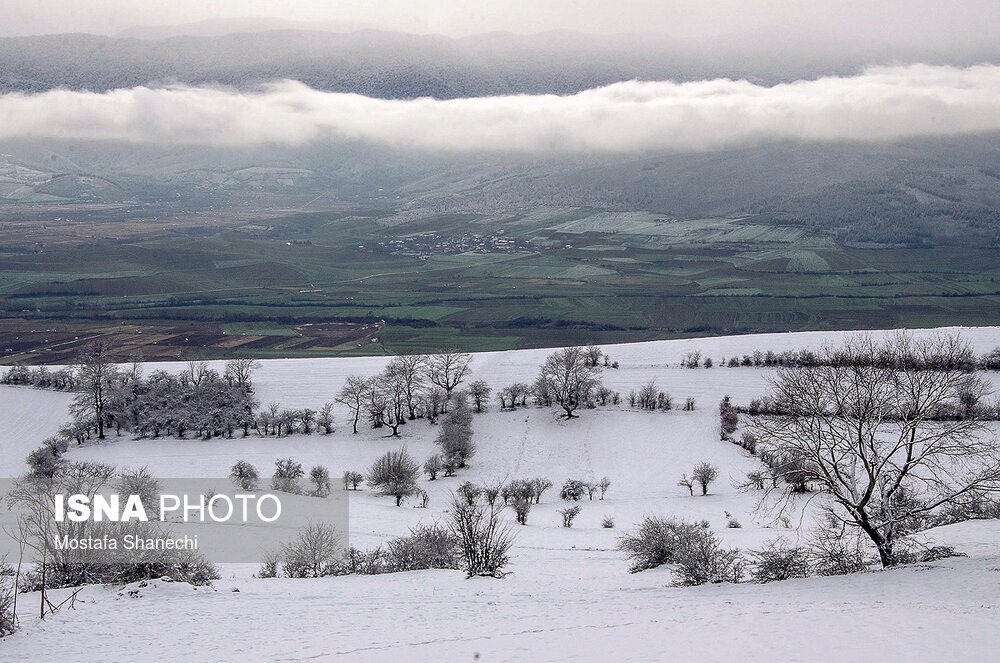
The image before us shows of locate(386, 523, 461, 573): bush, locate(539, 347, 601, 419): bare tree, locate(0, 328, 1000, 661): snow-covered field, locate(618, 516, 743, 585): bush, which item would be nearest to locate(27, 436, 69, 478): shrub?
locate(0, 328, 1000, 661): snow-covered field

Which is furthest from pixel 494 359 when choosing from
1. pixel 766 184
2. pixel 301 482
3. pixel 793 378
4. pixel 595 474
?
pixel 766 184

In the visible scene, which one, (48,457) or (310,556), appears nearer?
(310,556)

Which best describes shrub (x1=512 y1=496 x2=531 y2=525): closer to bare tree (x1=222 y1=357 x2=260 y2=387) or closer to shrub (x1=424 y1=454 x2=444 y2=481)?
shrub (x1=424 y1=454 x2=444 y2=481)

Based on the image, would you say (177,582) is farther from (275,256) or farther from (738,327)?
(275,256)

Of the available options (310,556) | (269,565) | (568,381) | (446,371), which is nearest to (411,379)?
(446,371)

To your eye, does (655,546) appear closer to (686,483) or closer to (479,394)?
(686,483)

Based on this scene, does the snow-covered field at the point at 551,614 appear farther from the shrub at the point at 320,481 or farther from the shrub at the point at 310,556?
the shrub at the point at 320,481
